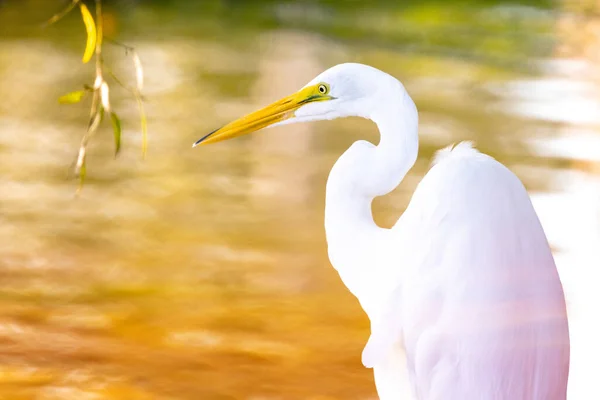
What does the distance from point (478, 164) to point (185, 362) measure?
4.30 ft

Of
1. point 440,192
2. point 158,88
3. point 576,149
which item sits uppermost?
point 440,192

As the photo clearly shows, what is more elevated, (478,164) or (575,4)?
(478,164)

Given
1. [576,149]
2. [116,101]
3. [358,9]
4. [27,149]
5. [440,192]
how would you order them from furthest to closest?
[358,9]
[116,101]
[576,149]
[27,149]
[440,192]

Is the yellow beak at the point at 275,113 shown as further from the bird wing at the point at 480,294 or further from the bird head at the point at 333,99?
the bird wing at the point at 480,294

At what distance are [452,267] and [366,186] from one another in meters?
0.25

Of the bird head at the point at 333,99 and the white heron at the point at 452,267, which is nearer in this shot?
the white heron at the point at 452,267

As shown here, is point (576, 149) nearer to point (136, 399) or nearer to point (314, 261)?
point (314, 261)

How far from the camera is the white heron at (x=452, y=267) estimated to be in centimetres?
175

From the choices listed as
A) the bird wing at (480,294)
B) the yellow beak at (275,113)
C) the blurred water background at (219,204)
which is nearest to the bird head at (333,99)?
the yellow beak at (275,113)

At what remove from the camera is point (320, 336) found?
9.91 feet

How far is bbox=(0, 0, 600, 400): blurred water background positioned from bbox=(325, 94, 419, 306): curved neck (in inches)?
22.1

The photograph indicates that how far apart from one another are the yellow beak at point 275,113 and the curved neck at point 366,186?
A: 0.42 feet

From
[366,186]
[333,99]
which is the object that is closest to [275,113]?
[333,99]

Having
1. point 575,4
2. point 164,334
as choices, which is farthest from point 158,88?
point 575,4
